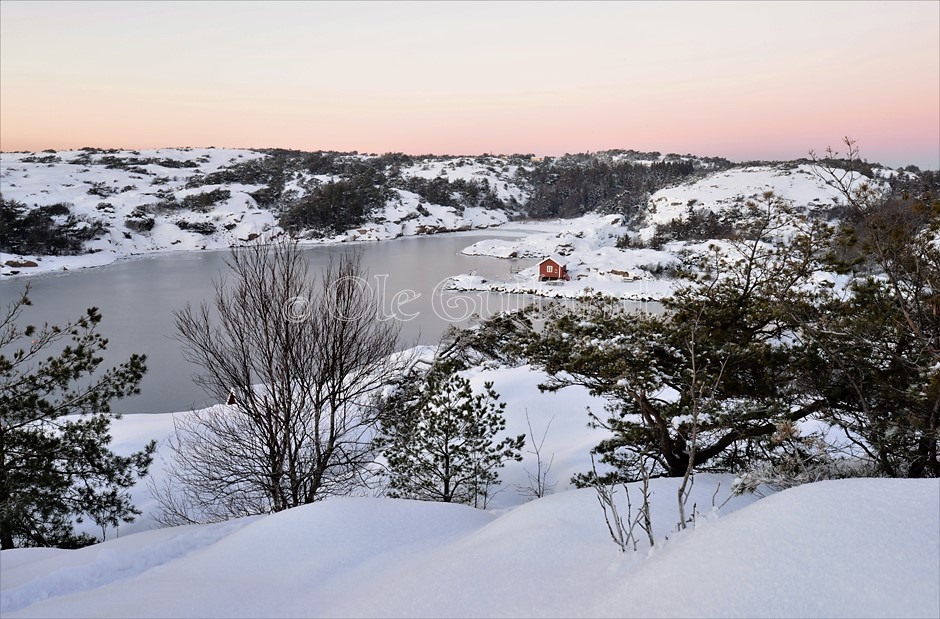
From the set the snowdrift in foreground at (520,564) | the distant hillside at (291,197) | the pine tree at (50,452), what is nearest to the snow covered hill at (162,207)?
the distant hillside at (291,197)

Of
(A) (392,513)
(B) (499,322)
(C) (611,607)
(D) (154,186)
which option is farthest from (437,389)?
(D) (154,186)

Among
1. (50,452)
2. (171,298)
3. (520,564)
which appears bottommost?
(171,298)

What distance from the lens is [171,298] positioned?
2814cm

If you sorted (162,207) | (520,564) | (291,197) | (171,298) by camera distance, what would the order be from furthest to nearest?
(291,197) → (162,207) → (171,298) → (520,564)

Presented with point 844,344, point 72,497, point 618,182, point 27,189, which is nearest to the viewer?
point 844,344

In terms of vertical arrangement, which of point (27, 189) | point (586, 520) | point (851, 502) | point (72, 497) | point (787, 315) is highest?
point (27, 189)

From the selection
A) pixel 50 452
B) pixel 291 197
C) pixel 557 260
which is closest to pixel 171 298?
pixel 50 452

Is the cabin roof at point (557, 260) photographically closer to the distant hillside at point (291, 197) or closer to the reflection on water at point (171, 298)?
the reflection on water at point (171, 298)

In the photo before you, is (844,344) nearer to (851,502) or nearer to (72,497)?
(851,502)

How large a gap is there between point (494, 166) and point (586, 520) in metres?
119

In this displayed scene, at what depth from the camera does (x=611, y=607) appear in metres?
2.13

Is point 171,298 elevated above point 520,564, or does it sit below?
below

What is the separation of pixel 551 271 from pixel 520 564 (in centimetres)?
3369

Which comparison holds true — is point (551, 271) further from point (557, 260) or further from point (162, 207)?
point (162, 207)
